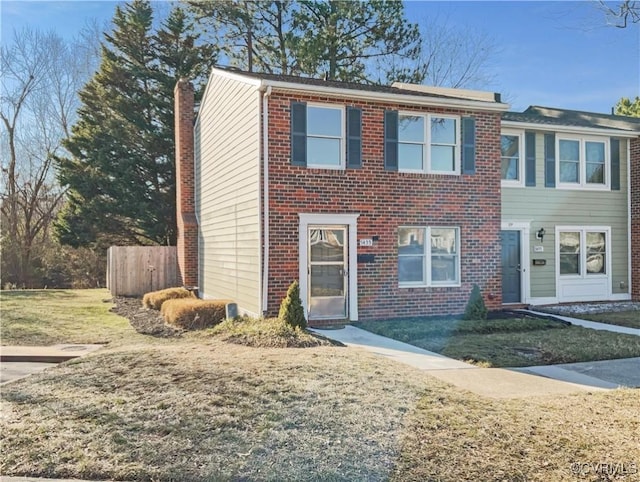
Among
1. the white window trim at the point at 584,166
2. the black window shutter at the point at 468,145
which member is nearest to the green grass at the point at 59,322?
the black window shutter at the point at 468,145

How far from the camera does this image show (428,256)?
1183 centimetres

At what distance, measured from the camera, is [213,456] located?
3992 mm

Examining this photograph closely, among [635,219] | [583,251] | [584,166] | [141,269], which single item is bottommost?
[141,269]

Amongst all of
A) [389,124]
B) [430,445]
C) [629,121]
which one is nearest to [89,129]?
[389,124]

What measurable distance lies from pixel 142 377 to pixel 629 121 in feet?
53.5

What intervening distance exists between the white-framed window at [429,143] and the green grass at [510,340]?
140 inches

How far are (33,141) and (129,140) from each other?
30.8 feet

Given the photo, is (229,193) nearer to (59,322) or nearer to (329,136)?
(329,136)

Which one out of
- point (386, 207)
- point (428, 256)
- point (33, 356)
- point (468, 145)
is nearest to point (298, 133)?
point (386, 207)

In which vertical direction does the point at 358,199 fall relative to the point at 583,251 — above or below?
above

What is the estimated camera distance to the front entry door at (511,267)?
1363 cm

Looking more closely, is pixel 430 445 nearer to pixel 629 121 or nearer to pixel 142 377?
pixel 142 377

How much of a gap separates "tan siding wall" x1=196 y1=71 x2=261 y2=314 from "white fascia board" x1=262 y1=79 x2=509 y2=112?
2.51 feet

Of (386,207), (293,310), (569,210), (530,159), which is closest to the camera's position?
(293,310)
